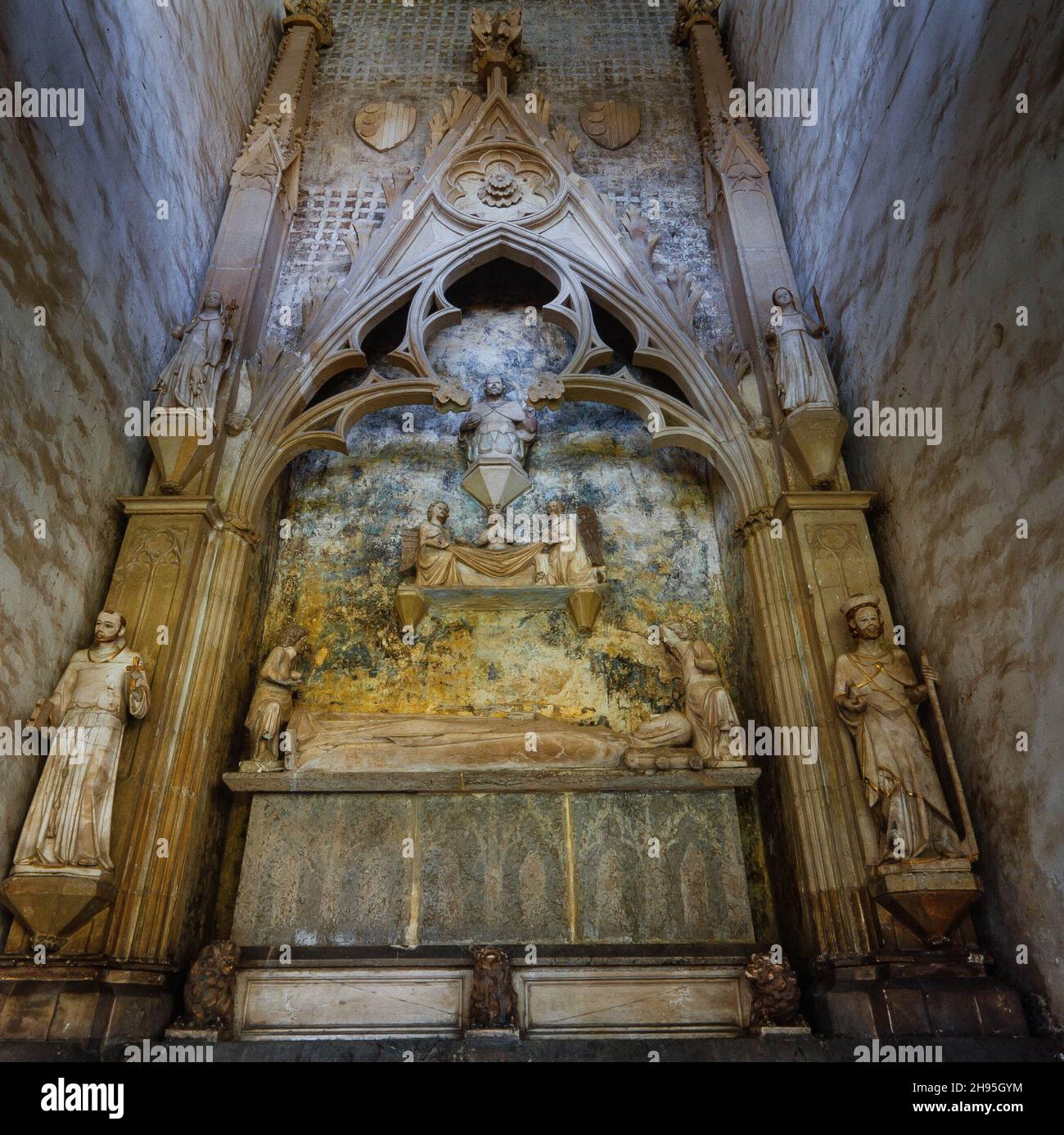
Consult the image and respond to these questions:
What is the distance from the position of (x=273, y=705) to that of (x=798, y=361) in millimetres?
5481

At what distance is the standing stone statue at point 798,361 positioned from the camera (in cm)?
770

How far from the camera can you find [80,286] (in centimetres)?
689

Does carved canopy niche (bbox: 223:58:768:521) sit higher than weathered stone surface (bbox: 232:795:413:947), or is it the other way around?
carved canopy niche (bbox: 223:58:768:521)

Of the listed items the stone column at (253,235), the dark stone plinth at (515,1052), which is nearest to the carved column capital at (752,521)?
the dark stone plinth at (515,1052)

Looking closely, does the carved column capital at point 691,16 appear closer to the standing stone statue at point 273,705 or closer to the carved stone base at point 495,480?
the carved stone base at point 495,480

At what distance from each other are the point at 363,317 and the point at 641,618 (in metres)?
4.23

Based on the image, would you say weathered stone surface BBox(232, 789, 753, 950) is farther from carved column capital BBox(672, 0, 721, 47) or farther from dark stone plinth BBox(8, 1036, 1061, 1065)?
carved column capital BBox(672, 0, 721, 47)

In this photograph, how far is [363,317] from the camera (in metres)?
9.12

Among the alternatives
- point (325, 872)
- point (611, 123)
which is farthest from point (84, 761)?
point (611, 123)

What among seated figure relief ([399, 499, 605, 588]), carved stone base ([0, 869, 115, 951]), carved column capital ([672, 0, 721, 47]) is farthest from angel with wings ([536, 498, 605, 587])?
carved column capital ([672, 0, 721, 47])

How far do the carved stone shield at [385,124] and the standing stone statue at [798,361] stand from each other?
19.6 feet

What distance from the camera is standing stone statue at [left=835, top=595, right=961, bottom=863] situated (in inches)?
226

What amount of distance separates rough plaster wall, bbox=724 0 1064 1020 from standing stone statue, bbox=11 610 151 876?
5.76 metres
